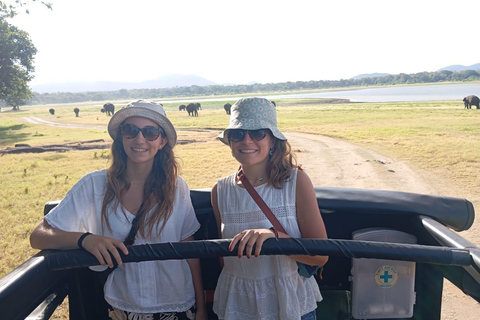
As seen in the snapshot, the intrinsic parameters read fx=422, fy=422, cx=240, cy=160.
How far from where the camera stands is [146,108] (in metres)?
2.02

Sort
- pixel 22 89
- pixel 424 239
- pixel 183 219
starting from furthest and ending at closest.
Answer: pixel 22 89, pixel 424 239, pixel 183 219

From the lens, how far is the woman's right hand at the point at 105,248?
156 cm

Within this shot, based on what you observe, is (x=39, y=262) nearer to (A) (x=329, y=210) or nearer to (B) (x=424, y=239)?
(A) (x=329, y=210)

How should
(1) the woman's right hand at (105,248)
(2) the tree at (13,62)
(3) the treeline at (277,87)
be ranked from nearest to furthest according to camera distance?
(1) the woman's right hand at (105,248), (2) the tree at (13,62), (3) the treeline at (277,87)

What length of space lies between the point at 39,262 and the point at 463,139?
1482 centimetres

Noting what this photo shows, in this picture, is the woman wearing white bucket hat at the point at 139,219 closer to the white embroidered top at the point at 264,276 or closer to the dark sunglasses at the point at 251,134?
the white embroidered top at the point at 264,276

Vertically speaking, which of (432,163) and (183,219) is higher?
(183,219)

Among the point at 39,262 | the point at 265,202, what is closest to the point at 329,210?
the point at 265,202

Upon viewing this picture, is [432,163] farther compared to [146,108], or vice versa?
[432,163]

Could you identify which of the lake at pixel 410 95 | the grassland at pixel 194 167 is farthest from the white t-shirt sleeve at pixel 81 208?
the lake at pixel 410 95

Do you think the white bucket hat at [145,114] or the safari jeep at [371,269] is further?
the safari jeep at [371,269]

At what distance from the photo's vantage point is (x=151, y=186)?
1.99m

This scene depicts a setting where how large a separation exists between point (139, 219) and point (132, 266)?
213 mm

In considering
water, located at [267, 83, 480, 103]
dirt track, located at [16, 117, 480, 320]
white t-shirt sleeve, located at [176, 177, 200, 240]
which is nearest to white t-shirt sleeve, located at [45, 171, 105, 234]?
white t-shirt sleeve, located at [176, 177, 200, 240]
